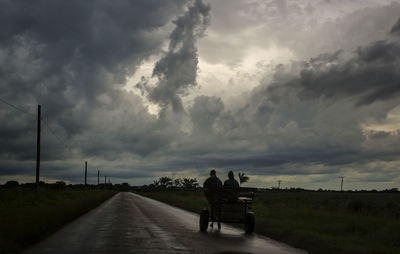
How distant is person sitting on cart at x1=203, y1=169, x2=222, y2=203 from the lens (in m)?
16.5

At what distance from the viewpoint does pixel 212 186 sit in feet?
55.1

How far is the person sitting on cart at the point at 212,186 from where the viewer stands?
16517mm

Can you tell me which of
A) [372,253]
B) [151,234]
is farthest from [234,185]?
[372,253]

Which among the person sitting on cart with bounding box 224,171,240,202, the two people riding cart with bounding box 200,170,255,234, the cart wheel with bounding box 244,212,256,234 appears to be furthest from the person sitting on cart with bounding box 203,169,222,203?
the cart wheel with bounding box 244,212,256,234

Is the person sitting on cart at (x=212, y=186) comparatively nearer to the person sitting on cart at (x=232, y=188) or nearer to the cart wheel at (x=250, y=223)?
the person sitting on cart at (x=232, y=188)

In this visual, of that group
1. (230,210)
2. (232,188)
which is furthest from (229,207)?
(232,188)

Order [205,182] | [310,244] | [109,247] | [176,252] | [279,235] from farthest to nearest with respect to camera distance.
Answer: [205,182] < [279,235] < [310,244] < [109,247] < [176,252]

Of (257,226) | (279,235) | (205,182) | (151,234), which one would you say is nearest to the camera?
(151,234)

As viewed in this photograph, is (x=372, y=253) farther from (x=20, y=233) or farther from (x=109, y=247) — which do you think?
(x=20, y=233)

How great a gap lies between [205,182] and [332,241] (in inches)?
223

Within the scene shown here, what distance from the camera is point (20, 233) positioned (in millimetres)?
13477

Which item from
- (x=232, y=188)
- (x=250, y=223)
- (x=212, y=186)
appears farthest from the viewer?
(x=212, y=186)

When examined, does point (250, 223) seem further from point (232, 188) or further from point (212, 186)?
point (212, 186)

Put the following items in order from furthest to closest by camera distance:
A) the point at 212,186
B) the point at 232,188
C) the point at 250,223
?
the point at 212,186 → the point at 232,188 → the point at 250,223
